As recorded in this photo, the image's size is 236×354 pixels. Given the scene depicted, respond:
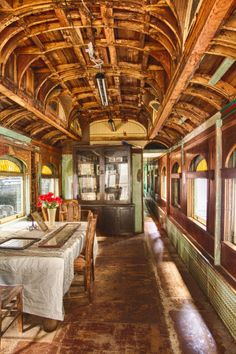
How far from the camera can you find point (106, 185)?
704cm

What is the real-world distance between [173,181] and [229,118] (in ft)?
13.1

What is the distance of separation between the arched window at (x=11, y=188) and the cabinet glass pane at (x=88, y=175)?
2.26 m

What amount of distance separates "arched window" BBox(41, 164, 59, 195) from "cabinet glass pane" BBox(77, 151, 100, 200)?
795mm

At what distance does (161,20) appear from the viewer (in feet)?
7.39

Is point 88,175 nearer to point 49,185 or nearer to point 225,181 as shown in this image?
point 49,185

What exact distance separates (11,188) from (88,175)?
9.12ft

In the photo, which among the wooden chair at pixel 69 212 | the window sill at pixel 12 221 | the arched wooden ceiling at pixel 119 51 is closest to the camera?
the arched wooden ceiling at pixel 119 51

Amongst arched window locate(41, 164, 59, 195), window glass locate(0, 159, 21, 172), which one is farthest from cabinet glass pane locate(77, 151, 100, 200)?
window glass locate(0, 159, 21, 172)

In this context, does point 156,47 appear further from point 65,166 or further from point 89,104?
point 65,166

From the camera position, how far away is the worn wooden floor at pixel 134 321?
242cm

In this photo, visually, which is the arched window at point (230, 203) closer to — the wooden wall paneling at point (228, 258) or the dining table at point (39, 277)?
the wooden wall paneling at point (228, 258)

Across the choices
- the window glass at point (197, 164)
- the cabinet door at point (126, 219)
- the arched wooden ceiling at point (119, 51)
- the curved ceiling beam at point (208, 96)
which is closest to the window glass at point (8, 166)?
the arched wooden ceiling at point (119, 51)

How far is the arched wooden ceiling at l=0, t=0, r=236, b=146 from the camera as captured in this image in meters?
1.97

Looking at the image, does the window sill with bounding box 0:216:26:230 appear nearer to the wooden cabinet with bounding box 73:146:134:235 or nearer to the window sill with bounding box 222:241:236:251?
the wooden cabinet with bounding box 73:146:134:235
